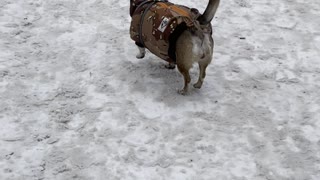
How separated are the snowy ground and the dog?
0.44m

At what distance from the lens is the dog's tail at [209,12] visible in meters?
4.30

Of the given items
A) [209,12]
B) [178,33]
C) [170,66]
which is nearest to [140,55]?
[170,66]

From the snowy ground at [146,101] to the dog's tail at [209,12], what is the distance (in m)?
0.93

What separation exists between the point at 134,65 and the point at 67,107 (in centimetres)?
115

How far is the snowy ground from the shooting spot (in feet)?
13.2

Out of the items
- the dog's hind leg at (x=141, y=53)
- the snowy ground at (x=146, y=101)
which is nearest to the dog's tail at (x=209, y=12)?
the snowy ground at (x=146, y=101)

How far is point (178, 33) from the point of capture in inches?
180

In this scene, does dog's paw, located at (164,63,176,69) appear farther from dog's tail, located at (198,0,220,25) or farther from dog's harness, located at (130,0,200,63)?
dog's tail, located at (198,0,220,25)

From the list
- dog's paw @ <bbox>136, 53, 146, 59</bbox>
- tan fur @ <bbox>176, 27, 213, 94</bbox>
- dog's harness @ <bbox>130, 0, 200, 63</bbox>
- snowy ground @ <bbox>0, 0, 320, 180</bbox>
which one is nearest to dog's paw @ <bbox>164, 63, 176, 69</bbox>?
snowy ground @ <bbox>0, 0, 320, 180</bbox>

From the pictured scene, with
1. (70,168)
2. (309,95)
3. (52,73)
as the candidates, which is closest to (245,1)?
(309,95)

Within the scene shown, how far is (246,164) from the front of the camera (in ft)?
13.2

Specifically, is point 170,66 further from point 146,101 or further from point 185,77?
point 146,101

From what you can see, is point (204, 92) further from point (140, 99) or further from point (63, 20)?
point (63, 20)

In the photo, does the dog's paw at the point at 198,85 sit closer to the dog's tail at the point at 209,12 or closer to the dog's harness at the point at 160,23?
the dog's harness at the point at 160,23
